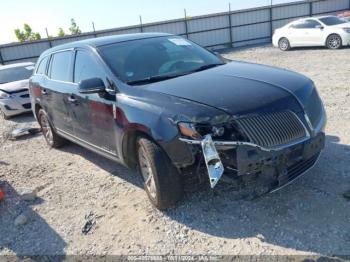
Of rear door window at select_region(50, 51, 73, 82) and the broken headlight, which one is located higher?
rear door window at select_region(50, 51, 73, 82)

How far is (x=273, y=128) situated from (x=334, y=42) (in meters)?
13.8

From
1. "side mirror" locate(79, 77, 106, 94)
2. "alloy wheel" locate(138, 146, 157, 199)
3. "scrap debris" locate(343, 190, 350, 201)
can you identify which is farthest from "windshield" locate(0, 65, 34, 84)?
"scrap debris" locate(343, 190, 350, 201)

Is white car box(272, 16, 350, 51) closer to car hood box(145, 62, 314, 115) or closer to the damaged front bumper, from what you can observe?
car hood box(145, 62, 314, 115)

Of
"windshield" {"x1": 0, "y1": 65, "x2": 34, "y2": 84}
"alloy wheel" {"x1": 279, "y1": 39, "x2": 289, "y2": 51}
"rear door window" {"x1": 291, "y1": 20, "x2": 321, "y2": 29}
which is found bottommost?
"alloy wheel" {"x1": 279, "y1": 39, "x2": 289, "y2": 51}

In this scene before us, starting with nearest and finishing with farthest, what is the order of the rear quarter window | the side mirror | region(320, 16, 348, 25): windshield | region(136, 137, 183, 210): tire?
region(136, 137, 183, 210): tire → the side mirror → the rear quarter window → region(320, 16, 348, 25): windshield

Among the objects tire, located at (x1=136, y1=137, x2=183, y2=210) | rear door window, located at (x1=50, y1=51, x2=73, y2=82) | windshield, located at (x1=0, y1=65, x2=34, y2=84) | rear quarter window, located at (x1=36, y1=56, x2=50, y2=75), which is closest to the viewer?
tire, located at (x1=136, y1=137, x2=183, y2=210)

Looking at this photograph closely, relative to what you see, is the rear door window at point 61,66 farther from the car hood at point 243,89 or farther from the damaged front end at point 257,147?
the damaged front end at point 257,147

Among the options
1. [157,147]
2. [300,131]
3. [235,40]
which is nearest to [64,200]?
Answer: [157,147]

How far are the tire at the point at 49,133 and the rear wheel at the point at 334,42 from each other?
12747 mm

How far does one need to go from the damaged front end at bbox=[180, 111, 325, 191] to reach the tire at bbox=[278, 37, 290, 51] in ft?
48.8

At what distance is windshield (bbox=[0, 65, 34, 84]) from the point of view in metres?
10.8

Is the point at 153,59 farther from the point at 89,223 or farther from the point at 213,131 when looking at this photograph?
the point at 89,223

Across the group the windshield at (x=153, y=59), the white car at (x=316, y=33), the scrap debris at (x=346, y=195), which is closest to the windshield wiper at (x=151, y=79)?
the windshield at (x=153, y=59)

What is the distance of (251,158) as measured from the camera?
3133 millimetres
